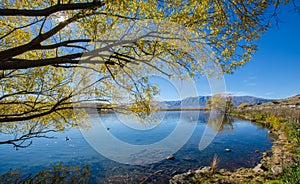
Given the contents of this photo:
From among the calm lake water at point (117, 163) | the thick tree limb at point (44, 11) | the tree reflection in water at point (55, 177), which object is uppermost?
the thick tree limb at point (44, 11)

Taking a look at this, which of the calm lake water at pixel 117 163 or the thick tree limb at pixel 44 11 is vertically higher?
the thick tree limb at pixel 44 11

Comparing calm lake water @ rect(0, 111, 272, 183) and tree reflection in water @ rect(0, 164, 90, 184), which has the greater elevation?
tree reflection in water @ rect(0, 164, 90, 184)

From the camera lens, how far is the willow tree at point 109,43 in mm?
3074

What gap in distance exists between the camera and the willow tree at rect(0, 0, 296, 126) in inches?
121

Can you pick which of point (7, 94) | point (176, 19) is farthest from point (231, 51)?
point (7, 94)

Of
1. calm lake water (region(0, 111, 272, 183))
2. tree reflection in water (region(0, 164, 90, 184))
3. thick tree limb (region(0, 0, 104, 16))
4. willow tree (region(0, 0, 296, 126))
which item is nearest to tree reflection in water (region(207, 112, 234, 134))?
calm lake water (region(0, 111, 272, 183))

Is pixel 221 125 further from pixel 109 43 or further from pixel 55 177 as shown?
pixel 109 43

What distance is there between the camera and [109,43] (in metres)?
4.18

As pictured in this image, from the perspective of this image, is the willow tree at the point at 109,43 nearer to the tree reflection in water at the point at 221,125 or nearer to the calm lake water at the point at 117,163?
the calm lake water at the point at 117,163

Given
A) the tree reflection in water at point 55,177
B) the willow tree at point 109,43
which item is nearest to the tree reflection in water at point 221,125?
the tree reflection in water at point 55,177

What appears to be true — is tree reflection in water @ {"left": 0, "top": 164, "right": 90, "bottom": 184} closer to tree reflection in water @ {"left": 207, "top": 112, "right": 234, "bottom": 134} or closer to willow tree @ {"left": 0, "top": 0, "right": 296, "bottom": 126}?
willow tree @ {"left": 0, "top": 0, "right": 296, "bottom": 126}

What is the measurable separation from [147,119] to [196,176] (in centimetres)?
436

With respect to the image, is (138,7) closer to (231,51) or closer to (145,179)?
(231,51)

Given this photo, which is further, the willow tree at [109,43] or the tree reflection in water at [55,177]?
the tree reflection in water at [55,177]
